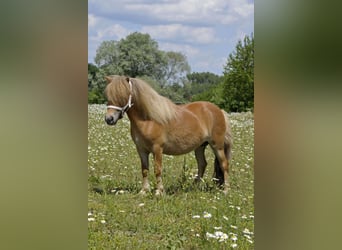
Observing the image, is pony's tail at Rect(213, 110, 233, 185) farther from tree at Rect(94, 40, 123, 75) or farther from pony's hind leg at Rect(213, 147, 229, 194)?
tree at Rect(94, 40, 123, 75)

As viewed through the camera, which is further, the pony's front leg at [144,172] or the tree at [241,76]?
the pony's front leg at [144,172]

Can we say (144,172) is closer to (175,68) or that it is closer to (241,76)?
(175,68)

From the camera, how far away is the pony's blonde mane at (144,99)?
2395 millimetres

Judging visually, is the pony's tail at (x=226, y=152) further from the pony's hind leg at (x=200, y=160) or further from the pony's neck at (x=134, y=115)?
the pony's neck at (x=134, y=115)

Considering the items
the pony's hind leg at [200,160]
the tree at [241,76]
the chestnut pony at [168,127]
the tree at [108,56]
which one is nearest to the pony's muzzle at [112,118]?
the chestnut pony at [168,127]

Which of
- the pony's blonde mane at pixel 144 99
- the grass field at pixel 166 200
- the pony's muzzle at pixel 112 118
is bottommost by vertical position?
the grass field at pixel 166 200

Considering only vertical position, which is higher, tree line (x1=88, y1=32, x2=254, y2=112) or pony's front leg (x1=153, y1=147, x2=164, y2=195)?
tree line (x1=88, y1=32, x2=254, y2=112)

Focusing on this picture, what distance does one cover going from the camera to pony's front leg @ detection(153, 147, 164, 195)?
244 centimetres

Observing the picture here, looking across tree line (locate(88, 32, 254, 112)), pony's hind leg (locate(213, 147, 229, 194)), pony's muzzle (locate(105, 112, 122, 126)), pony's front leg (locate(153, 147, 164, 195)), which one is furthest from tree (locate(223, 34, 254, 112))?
pony's muzzle (locate(105, 112, 122, 126))

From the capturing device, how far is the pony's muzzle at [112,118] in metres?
2.40

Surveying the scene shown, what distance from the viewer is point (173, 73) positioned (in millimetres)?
2400

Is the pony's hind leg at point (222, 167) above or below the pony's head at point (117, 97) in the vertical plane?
below
